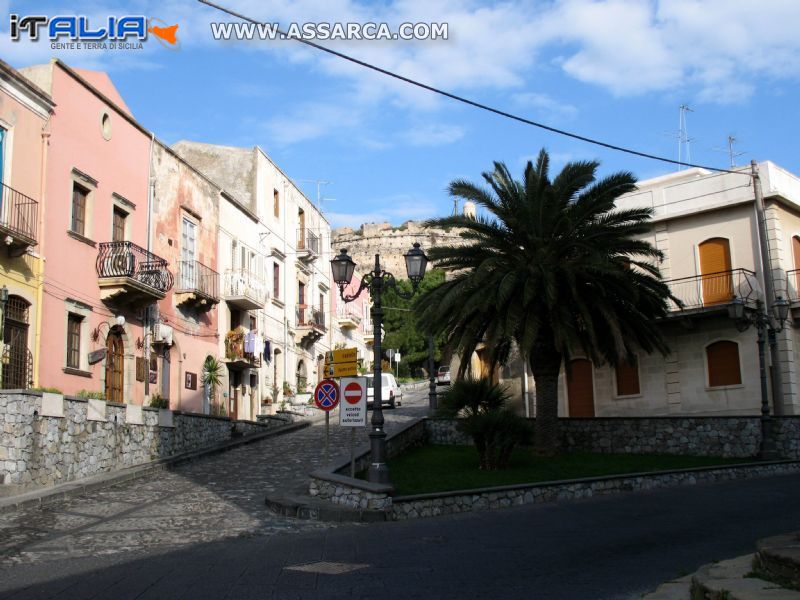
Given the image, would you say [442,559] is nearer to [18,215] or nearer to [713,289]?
[18,215]

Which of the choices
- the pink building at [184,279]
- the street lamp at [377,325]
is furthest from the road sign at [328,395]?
the pink building at [184,279]

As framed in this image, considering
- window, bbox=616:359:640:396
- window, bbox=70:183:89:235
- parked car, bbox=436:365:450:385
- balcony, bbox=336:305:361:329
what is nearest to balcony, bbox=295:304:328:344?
balcony, bbox=336:305:361:329

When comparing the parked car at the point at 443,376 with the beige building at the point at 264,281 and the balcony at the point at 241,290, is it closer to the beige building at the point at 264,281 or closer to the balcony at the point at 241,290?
the beige building at the point at 264,281

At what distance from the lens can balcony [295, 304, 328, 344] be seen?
41.3m

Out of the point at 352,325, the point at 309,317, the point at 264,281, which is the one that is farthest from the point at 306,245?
the point at 352,325

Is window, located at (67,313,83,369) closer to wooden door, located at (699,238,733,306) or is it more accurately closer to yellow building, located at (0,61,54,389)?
yellow building, located at (0,61,54,389)

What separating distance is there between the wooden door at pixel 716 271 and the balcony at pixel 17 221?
773 inches

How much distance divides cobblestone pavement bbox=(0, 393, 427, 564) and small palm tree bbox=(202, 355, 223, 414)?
7.27 metres

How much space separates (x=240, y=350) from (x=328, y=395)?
50.6ft

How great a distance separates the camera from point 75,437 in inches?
725

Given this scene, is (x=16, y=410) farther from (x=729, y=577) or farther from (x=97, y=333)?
(x=729, y=577)

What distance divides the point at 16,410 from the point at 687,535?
12.0 m

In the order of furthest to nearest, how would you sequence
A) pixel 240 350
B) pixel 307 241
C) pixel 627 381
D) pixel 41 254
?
pixel 307 241 → pixel 240 350 → pixel 627 381 → pixel 41 254

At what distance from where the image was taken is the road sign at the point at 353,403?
17.2 meters
